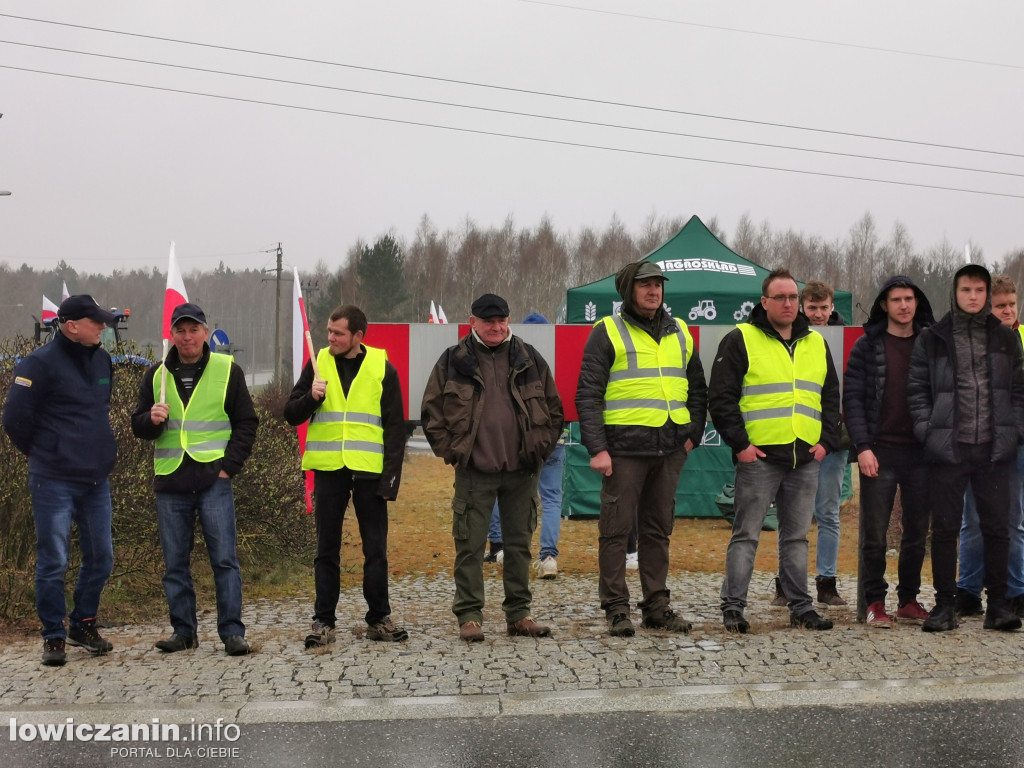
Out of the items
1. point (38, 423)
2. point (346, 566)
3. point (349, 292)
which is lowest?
point (346, 566)

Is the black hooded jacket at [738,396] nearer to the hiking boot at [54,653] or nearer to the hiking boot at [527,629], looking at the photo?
the hiking boot at [527,629]

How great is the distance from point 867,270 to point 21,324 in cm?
7255

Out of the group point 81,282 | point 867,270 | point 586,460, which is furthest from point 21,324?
point 586,460

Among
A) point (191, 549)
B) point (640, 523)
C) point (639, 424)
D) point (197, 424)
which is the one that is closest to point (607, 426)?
point (639, 424)

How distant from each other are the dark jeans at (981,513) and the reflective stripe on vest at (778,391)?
757 mm

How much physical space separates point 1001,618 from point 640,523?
6.85 feet

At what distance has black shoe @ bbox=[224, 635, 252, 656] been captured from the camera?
536cm

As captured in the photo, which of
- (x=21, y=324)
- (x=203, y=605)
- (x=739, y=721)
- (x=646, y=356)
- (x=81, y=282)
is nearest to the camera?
(x=739, y=721)

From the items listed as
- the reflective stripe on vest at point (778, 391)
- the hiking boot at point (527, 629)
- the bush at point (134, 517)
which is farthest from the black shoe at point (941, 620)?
the bush at point (134, 517)

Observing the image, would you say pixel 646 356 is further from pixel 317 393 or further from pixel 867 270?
pixel 867 270

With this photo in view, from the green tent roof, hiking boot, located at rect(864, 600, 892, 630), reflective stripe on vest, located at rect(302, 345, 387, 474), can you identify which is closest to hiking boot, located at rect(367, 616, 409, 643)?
reflective stripe on vest, located at rect(302, 345, 387, 474)

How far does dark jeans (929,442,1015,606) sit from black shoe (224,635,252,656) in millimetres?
3861

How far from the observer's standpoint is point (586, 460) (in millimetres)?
11930

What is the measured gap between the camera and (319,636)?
5500mm
